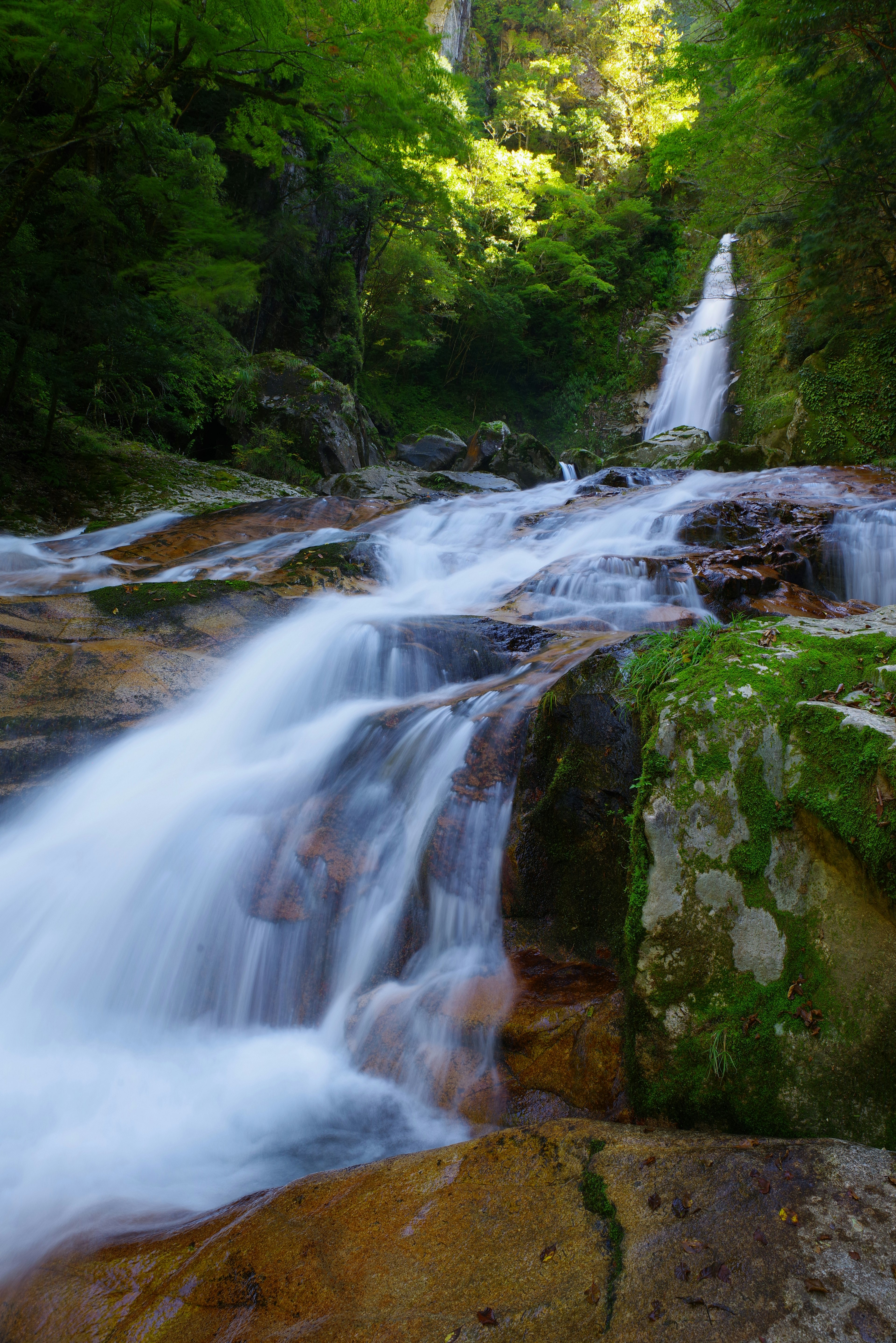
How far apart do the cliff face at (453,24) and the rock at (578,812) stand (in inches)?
1272

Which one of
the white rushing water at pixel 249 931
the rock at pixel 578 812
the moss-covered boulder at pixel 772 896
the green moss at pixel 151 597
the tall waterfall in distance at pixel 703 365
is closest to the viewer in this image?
the moss-covered boulder at pixel 772 896

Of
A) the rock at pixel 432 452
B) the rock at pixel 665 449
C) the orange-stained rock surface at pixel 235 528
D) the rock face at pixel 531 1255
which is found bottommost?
the rock face at pixel 531 1255

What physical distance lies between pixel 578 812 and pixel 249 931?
1891 millimetres

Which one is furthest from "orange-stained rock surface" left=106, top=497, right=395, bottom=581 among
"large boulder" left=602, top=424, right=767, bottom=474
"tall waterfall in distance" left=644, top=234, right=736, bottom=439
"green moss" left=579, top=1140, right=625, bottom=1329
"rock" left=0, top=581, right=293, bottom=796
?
"tall waterfall in distance" left=644, top=234, right=736, bottom=439

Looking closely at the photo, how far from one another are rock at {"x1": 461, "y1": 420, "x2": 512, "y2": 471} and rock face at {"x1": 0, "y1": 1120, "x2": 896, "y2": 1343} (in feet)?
58.6

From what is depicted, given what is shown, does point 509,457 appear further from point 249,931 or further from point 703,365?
point 249,931

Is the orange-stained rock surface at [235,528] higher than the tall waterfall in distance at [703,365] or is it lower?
lower

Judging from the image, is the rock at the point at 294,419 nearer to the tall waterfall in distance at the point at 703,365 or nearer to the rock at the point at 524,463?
the rock at the point at 524,463

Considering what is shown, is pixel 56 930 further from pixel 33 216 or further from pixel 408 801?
pixel 33 216

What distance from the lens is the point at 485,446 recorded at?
61.4 feet

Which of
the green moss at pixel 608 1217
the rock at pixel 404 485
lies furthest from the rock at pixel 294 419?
the green moss at pixel 608 1217

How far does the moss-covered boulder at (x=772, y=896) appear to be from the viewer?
6.74 ft

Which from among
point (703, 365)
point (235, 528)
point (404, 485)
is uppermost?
point (703, 365)

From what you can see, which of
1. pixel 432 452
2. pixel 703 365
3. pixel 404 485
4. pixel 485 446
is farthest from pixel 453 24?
pixel 404 485
